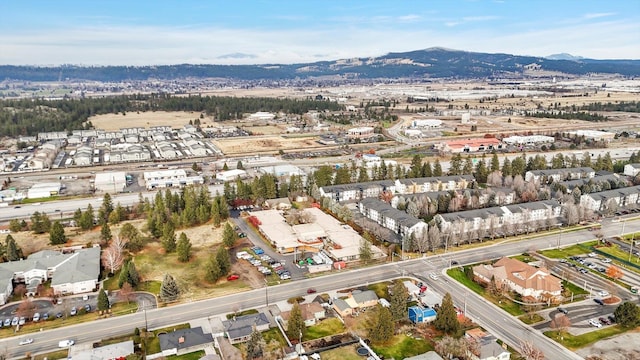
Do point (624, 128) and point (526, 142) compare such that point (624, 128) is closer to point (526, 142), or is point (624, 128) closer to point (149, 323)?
point (526, 142)

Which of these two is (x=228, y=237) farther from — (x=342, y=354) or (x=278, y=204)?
(x=342, y=354)

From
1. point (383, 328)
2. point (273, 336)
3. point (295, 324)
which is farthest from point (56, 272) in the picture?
point (383, 328)

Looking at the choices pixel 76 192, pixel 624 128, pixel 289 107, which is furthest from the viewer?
pixel 289 107

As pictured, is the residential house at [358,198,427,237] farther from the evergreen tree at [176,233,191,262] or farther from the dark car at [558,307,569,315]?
the evergreen tree at [176,233,191,262]

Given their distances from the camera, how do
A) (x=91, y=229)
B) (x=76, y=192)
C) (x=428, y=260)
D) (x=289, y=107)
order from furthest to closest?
(x=289, y=107) < (x=76, y=192) < (x=91, y=229) < (x=428, y=260)

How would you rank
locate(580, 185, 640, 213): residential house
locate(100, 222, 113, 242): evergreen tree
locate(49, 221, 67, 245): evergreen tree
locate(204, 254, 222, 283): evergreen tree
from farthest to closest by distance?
1. locate(580, 185, 640, 213): residential house
2. locate(100, 222, 113, 242): evergreen tree
3. locate(49, 221, 67, 245): evergreen tree
4. locate(204, 254, 222, 283): evergreen tree

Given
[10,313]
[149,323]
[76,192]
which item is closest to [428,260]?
[149,323]

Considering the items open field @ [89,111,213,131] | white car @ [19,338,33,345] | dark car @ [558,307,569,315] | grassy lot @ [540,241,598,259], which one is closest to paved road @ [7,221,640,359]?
white car @ [19,338,33,345]
